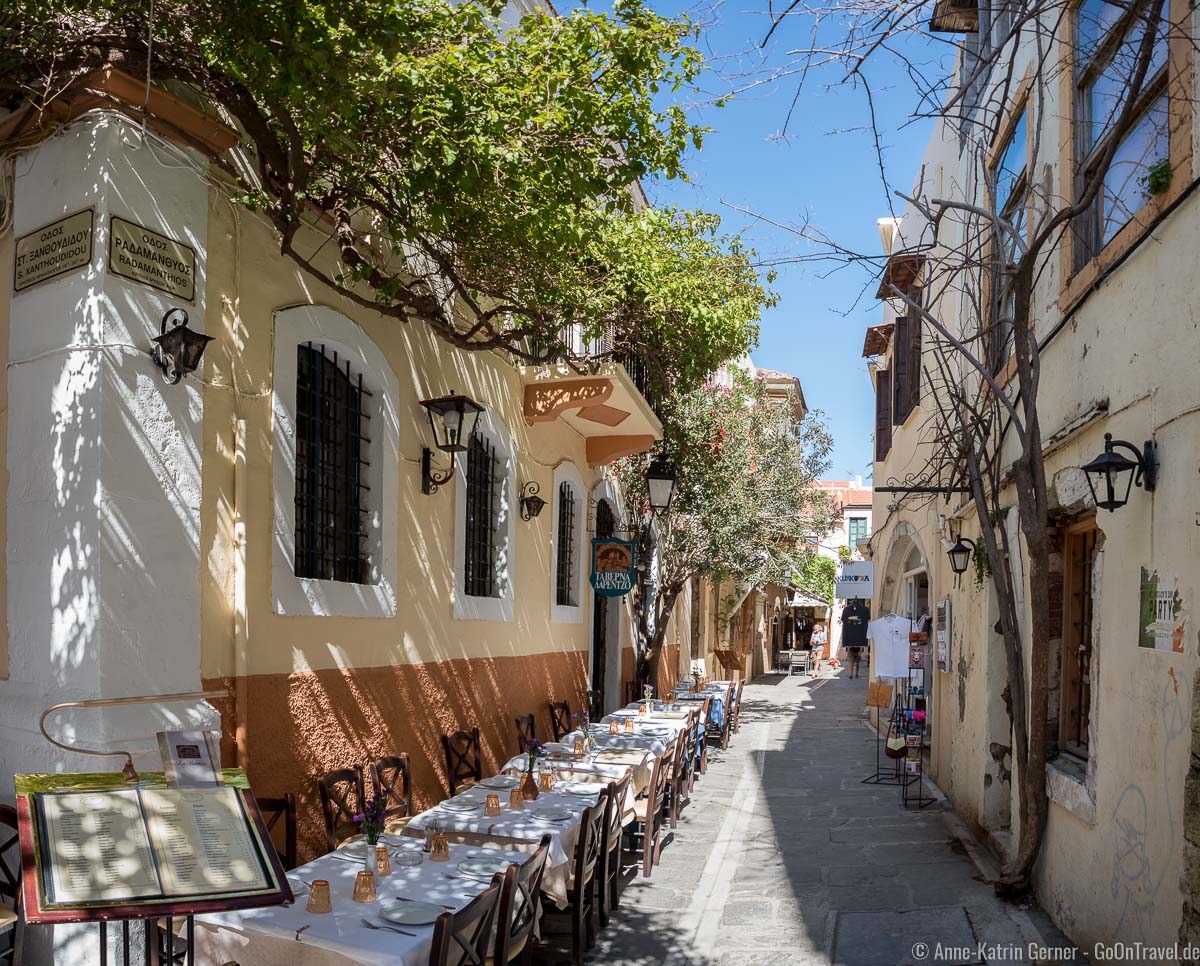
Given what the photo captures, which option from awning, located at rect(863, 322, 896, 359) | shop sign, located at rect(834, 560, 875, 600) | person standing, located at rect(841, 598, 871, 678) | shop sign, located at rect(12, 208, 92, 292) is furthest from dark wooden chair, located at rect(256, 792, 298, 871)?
person standing, located at rect(841, 598, 871, 678)

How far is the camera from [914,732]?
509 inches

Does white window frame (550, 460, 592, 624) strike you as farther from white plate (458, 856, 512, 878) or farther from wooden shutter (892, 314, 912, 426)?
white plate (458, 856, 512, 878)

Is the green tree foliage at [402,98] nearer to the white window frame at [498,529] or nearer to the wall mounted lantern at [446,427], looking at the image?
the wall mounted lantern at [446,427]

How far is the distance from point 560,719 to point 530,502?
266cm

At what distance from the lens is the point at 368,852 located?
4.81m

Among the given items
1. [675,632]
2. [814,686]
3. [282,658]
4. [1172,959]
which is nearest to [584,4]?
[282,658]

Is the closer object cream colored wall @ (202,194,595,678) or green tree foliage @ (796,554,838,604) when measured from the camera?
cream colored wall @ (202,194,595,678)

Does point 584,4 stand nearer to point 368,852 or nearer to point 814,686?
point 368,852

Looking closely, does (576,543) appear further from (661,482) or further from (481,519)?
(481,519)

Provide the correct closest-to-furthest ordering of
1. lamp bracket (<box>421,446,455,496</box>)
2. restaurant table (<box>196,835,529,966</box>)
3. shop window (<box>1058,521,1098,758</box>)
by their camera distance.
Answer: restaurant table (<box>196,835,529,966</box>) → shop window (<box>1058,521,1098,758</box>) → lamp bracket (<box>421,446,455,496</box>)

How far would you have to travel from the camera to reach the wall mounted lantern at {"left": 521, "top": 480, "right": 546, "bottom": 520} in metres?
10.4

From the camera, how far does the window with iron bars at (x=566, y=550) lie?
1220cm

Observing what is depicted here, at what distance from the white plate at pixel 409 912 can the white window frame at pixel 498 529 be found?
14.2 ft

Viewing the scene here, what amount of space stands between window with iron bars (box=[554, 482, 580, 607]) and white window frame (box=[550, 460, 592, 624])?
40 millimetres
